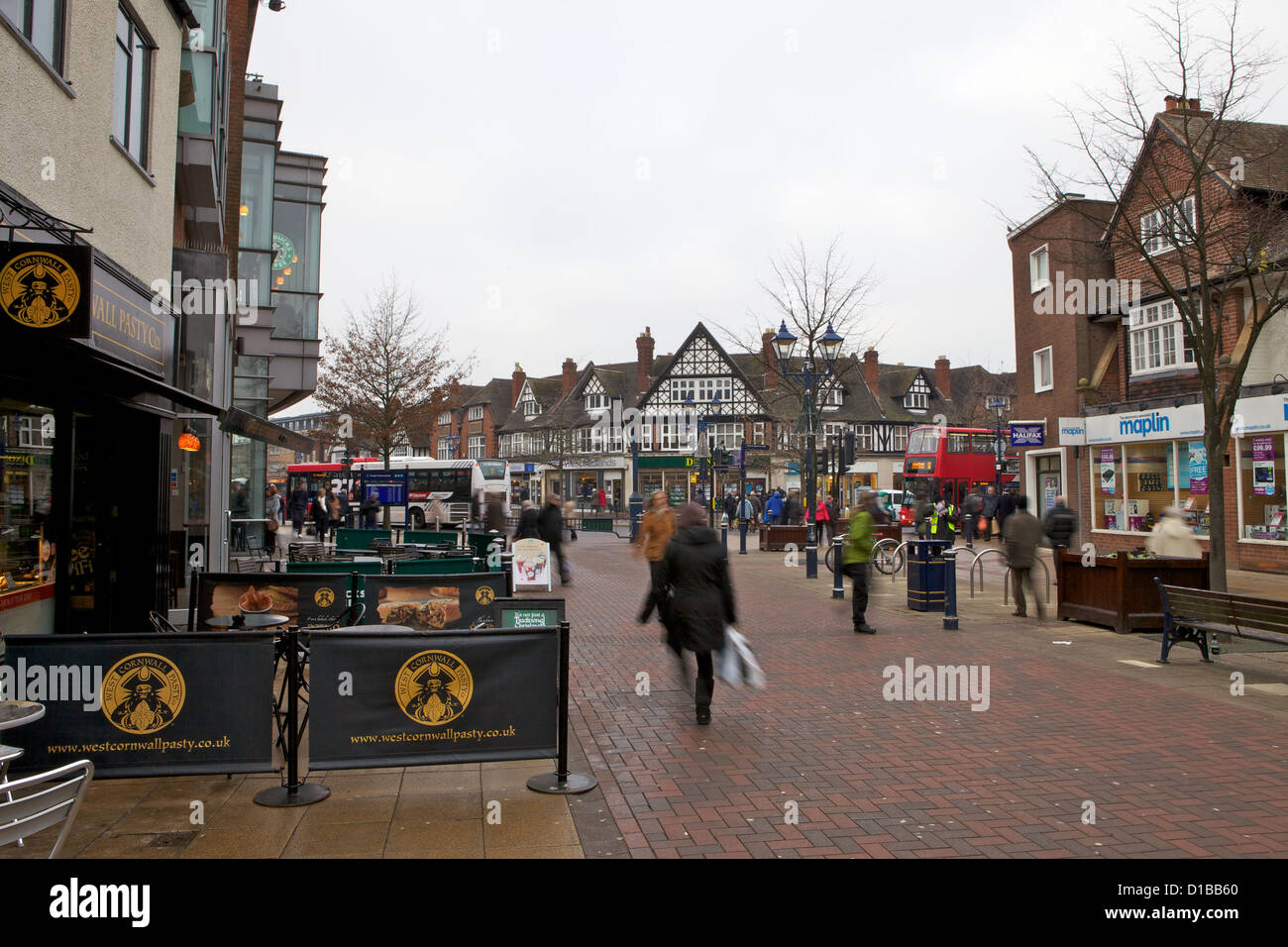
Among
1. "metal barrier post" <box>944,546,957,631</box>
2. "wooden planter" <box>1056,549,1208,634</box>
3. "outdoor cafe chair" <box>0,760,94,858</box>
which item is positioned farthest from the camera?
"metal barrier post" <box>944,546,957,631</box>

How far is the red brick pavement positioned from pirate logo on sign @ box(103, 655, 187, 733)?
97.6 inches

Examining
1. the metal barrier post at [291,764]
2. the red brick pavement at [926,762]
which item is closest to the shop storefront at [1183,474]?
the red brick pavement at [926,762]

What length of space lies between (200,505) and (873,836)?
44.6 ft

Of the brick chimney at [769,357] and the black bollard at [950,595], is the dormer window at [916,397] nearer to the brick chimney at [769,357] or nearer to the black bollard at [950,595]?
the brick chimney at [769,357]

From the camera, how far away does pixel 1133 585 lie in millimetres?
11078

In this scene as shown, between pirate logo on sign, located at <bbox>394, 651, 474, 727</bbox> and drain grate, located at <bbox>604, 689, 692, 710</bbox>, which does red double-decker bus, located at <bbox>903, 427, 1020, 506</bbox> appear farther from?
pirate logo on sign, located at <bbox>394, 651, 474, 727</bbox>

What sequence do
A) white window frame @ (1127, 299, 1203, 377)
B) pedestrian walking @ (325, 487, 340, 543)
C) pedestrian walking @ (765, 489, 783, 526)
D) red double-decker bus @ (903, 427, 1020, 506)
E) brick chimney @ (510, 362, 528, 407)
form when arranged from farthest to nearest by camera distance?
brick chimney @ (510, 362, 528, 407) → red double-decker bus @ (903, 427, 1020, 506) → pedestrian walking @ (765, 489, 783, 526) → pedestrian walking @ (325, 487, 340, 543) → white window frame @ (1127, 299, 1203, 377)

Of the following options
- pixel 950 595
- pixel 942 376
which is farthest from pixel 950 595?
pixel 942 376

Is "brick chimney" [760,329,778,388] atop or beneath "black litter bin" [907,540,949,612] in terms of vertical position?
atop

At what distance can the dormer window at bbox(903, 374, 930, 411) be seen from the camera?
218 ft

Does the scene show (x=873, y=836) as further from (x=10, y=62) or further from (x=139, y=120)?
(x=139, y=120)

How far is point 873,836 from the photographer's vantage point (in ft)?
14.8

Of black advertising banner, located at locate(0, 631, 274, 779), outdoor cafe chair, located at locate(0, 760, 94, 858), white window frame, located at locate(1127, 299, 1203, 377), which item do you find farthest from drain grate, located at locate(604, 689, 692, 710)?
white window frame, located at locate(1127, 299, 1203, 377)
